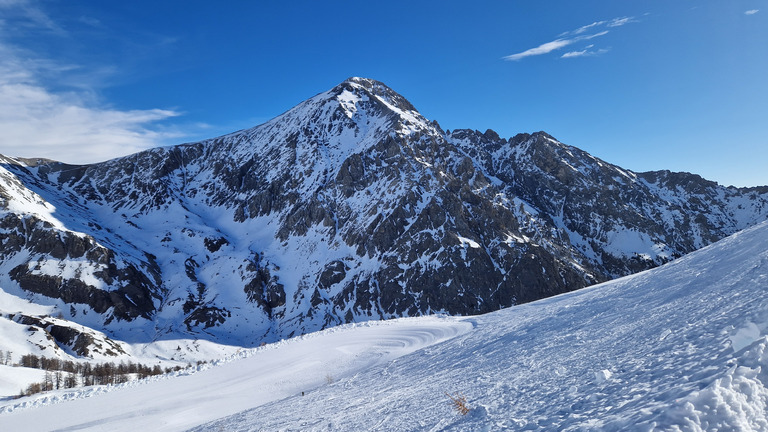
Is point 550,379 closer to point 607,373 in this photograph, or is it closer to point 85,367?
point 607,373

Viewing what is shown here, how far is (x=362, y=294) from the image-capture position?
117 meters

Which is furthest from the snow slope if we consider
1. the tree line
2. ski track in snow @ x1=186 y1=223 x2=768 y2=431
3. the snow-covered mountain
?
the snow-covered mountain

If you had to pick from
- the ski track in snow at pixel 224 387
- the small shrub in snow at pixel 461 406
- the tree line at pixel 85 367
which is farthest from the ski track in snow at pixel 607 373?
the tree line at pixel 85 367

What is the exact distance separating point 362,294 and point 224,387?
311 ft

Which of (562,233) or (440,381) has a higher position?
(562,233)

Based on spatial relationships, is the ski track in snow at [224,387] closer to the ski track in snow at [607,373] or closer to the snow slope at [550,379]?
the snow slope at [550,379]

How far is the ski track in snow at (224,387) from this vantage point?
19.4m

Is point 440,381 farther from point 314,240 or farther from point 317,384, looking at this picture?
point 314,240

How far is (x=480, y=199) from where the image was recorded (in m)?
140

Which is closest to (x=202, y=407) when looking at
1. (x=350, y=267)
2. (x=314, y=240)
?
(x=350, y=267)

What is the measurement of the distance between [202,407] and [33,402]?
46.8 ft

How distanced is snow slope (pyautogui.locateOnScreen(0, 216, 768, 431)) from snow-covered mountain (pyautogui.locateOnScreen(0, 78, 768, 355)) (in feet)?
295

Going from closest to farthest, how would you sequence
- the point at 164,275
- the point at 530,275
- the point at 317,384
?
the point at 317,384 < the point at 530,275 < the point at 164,275

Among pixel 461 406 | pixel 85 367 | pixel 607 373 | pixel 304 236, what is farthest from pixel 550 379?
pixel 304 236
